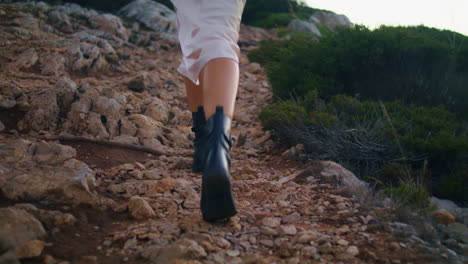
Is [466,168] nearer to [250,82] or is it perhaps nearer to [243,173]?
[243,173]

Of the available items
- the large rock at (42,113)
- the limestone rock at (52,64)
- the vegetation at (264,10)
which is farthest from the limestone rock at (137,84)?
the vegetation at (264,10)

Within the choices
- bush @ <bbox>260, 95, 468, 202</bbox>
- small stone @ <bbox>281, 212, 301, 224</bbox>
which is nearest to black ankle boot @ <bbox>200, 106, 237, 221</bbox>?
small stone @ <bbox>281, 212, 301, 224</bbox>

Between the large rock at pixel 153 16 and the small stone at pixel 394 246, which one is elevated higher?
the large rock at pixel 153 16

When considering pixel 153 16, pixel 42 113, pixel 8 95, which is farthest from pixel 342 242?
pixel 153 16

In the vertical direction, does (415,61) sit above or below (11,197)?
above

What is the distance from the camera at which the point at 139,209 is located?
1.60 m

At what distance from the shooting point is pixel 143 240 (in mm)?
1344

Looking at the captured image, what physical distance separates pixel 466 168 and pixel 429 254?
138cm

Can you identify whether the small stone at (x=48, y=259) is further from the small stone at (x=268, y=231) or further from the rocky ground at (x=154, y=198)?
the small stone at (x=268, y=231)

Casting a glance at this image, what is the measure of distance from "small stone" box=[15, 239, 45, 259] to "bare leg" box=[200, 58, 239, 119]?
77cm

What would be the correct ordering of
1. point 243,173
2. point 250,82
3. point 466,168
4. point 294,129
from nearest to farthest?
1. point 466,168
2. point 243,173
3. point 294,129
4. point 250,82

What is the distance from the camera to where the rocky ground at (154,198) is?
1.27 metres

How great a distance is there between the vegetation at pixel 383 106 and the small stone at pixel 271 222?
0.71 meters

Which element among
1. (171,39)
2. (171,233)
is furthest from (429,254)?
(171,39)
